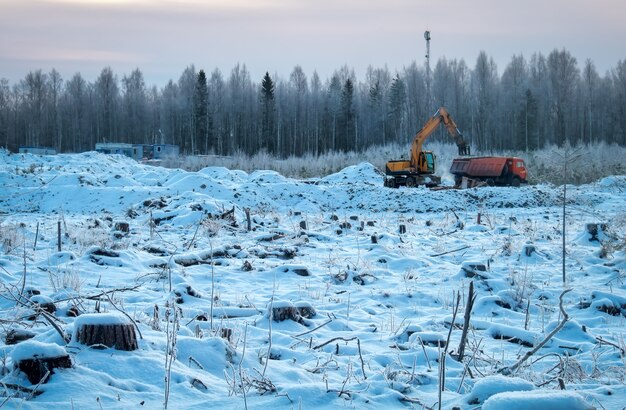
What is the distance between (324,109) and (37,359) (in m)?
59.6

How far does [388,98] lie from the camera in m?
61.5

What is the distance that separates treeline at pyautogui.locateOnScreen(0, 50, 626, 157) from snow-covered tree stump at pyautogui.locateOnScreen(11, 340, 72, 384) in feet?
174

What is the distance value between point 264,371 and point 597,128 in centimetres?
6501

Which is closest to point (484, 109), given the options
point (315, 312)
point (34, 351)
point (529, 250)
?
point (529, 250)

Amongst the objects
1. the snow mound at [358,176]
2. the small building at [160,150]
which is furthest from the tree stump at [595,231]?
the small building at [160,150]

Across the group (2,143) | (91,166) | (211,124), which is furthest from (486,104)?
Result: (2,143)

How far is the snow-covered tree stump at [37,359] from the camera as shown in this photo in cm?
312

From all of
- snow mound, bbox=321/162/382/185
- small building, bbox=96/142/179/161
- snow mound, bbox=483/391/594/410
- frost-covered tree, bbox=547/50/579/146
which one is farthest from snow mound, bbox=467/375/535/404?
frost-covered tree, bbox=547/50/579/146

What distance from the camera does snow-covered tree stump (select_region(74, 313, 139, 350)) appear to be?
11.8 ft

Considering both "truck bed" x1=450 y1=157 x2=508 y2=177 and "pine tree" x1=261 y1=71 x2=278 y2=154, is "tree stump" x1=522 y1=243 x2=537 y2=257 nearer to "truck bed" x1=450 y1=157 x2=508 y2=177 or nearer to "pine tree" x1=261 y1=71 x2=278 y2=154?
"truck bed" x1=450 y1=157 x2=508 y2=177

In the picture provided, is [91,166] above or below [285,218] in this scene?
above

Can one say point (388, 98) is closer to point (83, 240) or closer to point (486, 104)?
point (486, 104)

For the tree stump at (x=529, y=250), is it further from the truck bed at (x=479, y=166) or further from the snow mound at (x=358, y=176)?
the snow mound at (x=358, y=176)

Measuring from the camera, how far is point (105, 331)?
12.0 feet
